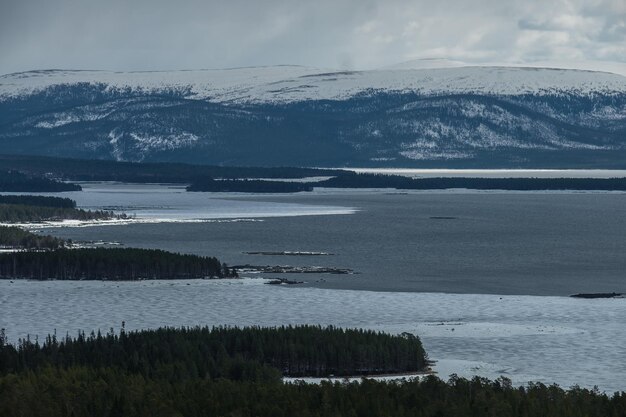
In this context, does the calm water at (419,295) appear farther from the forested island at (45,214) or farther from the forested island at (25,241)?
the forested island at (45,214)

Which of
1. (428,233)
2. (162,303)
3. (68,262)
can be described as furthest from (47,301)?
(428,233)

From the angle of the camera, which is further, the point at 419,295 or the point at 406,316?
the point at 419,295

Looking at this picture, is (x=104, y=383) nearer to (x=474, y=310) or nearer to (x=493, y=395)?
(x=493, y=395)

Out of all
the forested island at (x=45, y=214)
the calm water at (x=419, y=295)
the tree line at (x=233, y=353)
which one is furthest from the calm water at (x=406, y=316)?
the forested island at (x=45, y=214)

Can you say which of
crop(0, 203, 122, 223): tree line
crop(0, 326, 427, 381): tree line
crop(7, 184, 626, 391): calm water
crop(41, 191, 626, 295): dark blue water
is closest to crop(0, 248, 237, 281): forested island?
crop(7, 184, 626, 391): calm water

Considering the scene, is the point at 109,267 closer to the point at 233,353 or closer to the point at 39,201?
the point at 233,353

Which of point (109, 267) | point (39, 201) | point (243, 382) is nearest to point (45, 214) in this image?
point (39, 201)

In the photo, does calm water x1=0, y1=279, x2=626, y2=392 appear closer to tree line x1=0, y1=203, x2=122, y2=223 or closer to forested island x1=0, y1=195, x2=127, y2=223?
forested island x1=0, y1=195, x2=127, y2=223
